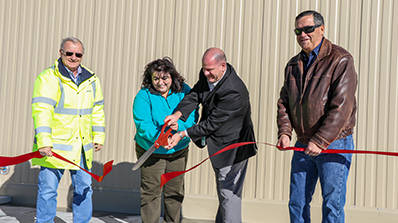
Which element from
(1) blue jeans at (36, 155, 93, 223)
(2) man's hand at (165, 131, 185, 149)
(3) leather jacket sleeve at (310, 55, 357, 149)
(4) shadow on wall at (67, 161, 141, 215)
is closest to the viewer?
(3) leather jacket sleeve at (310, 55, 357, 149)

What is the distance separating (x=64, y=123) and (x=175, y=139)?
3.44 ft

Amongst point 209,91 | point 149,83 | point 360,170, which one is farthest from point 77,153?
point 360,170

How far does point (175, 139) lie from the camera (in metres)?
3.97

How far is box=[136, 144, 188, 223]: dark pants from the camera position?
4316 mm

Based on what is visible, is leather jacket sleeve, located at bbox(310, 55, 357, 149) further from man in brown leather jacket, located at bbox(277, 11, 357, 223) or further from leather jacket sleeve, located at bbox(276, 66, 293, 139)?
leather jacket sleeve, located at bbox(276, 66, 293, 139)

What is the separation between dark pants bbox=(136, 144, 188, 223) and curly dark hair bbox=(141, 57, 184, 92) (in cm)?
61

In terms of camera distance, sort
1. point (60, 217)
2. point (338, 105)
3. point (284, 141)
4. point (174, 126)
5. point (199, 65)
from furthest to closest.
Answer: point (199, 65), point (60, 217), point (174, 126), point (284, 141), point (338, 105)

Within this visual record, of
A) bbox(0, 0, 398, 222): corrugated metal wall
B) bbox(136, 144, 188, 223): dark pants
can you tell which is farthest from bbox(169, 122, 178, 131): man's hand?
bbox(0, 0, 398, 222): corrugated metal wall

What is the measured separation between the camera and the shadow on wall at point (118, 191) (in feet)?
19.2

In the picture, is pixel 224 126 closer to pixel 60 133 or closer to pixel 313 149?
pixel 313 149

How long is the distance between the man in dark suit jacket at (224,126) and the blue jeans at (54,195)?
996 millimetres

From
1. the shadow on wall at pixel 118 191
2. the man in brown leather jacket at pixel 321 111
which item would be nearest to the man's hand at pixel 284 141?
the man in brown leather jacket at pixel 321 111

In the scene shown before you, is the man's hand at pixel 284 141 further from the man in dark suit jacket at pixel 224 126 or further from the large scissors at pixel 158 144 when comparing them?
the large scissors at pixel 158 144

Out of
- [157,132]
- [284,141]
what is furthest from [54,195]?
Result: [284,141]
